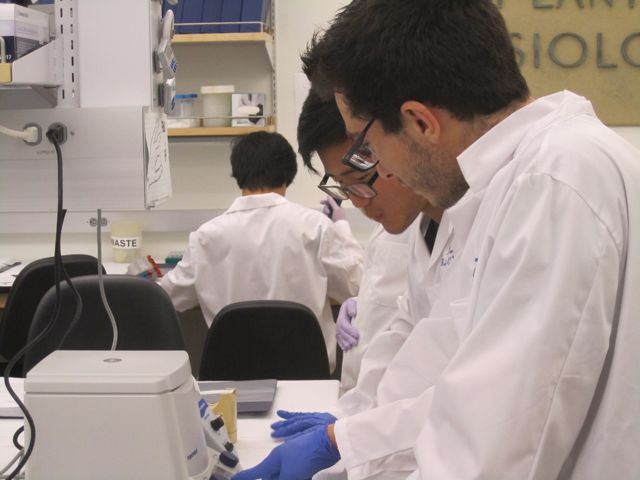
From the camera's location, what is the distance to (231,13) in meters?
3.34

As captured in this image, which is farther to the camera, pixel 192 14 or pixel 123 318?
pixel 192 14

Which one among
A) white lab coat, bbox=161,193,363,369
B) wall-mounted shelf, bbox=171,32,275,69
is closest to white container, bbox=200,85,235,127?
wall-mounted shelf, bbox=171,32,275,69

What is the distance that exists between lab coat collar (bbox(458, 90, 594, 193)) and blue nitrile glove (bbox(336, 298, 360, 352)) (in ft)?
3.86

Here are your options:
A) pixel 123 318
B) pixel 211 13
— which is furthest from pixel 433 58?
pixel 211 13

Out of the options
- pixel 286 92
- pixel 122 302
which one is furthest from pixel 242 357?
pixel 286 92

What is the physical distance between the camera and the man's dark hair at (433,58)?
91 centimetres

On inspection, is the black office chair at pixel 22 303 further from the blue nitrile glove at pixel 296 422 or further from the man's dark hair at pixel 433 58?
the man's dark hair at pixel 433 58

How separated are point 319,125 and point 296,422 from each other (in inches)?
24.0

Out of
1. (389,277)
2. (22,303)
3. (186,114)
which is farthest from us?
(186,114)

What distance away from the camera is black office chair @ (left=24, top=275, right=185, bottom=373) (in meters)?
1.88

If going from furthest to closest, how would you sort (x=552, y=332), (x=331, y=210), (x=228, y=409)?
(x=331, y=210), (x=228, y=409), (x=552, y=332)

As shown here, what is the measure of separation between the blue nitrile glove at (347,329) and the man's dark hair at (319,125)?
613 mm

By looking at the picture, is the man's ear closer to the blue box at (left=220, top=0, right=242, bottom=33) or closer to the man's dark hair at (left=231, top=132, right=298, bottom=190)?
the man's dark hair at (left=231, top=132, right=298, bottom=190)

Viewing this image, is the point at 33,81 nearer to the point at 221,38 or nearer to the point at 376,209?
the point at 376,209
